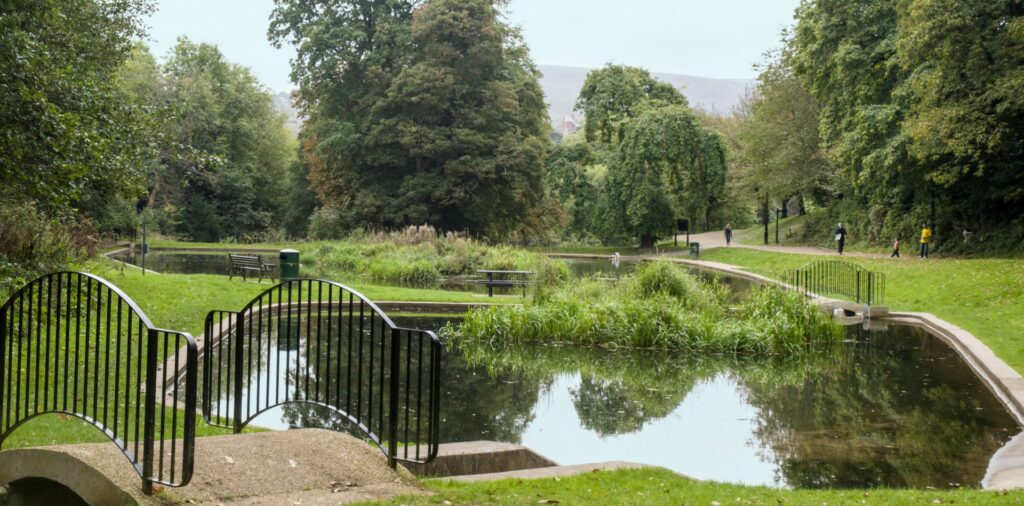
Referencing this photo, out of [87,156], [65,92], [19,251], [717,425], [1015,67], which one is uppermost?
[1015,67]

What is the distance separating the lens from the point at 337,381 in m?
6.12

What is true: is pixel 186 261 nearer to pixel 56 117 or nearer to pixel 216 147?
pixel 216 147

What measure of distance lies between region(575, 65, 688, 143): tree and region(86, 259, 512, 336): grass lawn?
31.7 m

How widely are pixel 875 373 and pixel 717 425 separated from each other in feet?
14.1

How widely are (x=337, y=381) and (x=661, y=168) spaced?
145ft

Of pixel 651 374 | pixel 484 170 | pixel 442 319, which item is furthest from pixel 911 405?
pixel 484 170

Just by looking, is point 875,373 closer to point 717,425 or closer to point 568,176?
point 717,425

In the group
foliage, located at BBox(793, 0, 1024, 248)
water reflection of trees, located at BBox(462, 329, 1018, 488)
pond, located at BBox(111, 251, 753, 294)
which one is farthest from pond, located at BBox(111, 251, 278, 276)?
foliage, located at BBox(793, 0, 1024, 248)

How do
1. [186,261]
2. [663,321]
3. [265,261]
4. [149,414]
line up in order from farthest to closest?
1. [186,261]
2. [265,261]
3. [663,321]
4. [149,414]

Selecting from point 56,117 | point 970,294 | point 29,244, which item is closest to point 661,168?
point 970,294

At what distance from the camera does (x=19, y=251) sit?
14.9m

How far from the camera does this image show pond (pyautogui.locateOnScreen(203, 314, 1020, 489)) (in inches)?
331

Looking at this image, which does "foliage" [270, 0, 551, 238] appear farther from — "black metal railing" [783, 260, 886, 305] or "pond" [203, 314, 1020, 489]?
"pond" [203, 314, 1020, 489]

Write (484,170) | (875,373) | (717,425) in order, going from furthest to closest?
1. (484,170)
2. (875,373)
3. (717,425)
